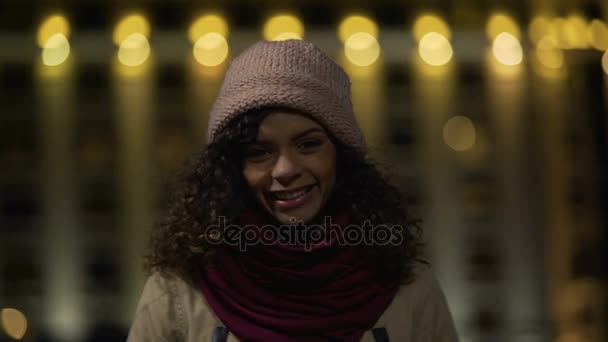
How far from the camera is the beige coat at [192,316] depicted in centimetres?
123

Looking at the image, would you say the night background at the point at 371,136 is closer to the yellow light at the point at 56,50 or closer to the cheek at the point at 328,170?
the yellow light at the point at 56,50

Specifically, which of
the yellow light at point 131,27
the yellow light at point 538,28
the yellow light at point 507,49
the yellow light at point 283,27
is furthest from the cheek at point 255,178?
the yellow light at point 538,28

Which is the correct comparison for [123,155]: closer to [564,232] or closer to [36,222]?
[36,222]

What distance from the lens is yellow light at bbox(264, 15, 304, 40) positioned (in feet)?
14.0

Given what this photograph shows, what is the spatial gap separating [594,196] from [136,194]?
8.77 ft

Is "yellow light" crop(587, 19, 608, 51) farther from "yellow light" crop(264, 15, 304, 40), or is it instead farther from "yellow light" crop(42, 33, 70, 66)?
"yellow light" crop(42, 33, 70, 66)

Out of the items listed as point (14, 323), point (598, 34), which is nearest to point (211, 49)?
point (14, 323)

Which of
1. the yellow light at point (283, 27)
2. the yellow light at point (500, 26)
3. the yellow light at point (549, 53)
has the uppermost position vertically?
the yellow light at point (283, 27)

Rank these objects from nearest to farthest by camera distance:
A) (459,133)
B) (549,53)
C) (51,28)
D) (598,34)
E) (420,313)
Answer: (420,313)
(51,28)
(598,34)
(549,53)
(459,133)

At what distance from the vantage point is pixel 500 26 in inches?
175

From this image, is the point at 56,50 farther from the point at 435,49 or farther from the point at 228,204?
the point at 228,204

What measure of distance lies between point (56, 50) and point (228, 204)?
134 inches

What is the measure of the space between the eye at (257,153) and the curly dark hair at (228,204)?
0.06 feet

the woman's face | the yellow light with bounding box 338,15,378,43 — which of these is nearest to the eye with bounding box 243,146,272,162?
the woman's face
